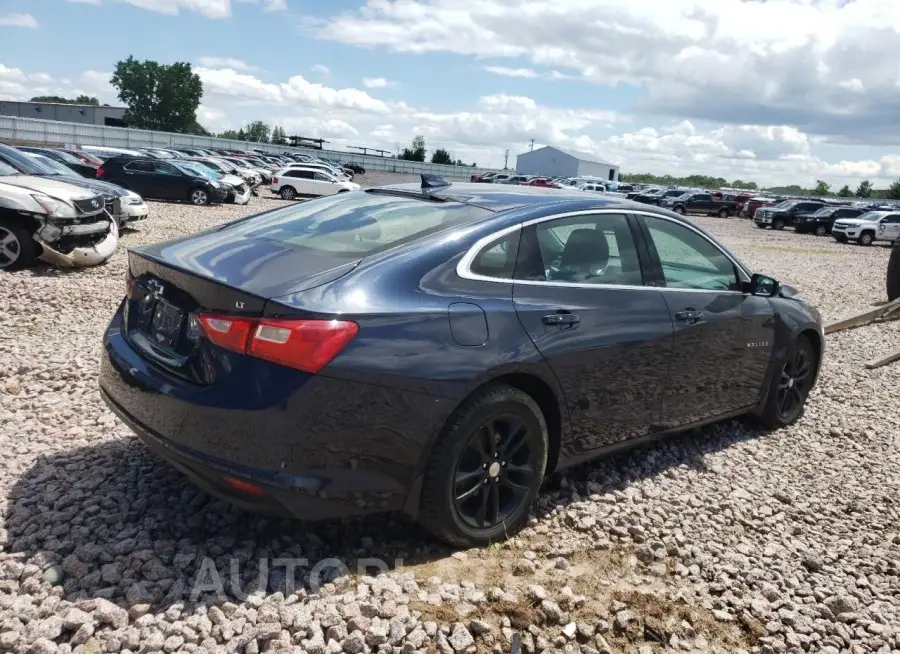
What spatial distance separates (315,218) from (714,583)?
8.59 ft

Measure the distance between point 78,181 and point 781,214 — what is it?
1335 inches

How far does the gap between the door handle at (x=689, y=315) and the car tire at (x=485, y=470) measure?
121 cm

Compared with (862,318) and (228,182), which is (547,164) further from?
(862,318)

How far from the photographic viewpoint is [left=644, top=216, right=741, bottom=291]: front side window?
4375mm

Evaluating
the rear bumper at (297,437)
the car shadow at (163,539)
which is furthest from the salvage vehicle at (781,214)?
the rear bumper at (297,437)

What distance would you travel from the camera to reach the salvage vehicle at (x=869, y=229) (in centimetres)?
3177

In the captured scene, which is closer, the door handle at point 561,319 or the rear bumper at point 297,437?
the rear bumper at point 297,437

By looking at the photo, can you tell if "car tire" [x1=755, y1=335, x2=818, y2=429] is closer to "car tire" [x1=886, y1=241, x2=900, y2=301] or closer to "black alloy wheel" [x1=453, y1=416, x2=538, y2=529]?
"black alloy wheel" [x1=453, y1=416, x2=538, y2=529]

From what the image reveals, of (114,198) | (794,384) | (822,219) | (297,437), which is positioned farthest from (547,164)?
(297,437)

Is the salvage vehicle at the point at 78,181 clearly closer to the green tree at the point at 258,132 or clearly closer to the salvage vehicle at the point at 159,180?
the salvage vehicle at the point at 159,180

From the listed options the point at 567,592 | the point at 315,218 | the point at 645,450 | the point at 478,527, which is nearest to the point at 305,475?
the point at 478,527

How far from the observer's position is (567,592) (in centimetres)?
315

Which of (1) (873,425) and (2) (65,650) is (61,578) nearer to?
(2) (65,650)

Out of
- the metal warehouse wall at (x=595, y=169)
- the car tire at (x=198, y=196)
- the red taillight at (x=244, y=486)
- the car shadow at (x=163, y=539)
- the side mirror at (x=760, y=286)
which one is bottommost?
the car tire at (x=198, y=196)
